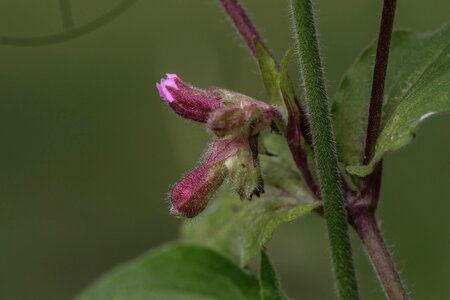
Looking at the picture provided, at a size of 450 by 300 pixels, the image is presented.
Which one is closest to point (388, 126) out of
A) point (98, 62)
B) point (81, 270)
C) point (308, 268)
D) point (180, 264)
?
point (180, 264)

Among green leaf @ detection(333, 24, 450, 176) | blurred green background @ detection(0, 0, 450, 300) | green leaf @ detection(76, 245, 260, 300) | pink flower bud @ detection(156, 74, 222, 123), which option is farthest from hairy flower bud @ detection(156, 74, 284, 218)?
blurred green background @ detection(0, 0, 450, 300)

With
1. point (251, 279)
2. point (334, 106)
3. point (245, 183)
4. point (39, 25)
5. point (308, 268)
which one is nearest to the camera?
point (245, 183)

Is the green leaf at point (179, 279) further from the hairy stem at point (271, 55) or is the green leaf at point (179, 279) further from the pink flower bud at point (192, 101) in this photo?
the pink flower bud at point (192, 101)

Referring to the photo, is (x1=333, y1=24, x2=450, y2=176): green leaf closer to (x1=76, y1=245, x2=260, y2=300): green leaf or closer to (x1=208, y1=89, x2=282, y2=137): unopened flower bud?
(x1=208, y1=89, x2=282, y2=137): unopened flower bud

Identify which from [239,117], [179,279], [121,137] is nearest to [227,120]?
[239,117]

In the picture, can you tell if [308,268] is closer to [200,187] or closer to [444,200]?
[444,200]

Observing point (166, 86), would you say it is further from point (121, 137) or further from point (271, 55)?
point (121, 137)

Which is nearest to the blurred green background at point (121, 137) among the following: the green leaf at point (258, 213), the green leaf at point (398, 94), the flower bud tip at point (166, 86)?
the green leaf at point (258, 213)
